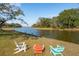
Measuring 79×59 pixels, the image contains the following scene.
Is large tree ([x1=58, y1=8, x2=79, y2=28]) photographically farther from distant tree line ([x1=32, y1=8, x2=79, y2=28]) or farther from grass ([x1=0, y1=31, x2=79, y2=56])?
grass ([x1=0, y1=31, x2=79, y2=56])

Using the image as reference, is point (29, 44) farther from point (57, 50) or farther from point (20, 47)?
point (57, 50)

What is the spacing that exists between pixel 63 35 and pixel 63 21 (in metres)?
0.16

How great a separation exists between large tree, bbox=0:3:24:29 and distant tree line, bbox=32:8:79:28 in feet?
0.73

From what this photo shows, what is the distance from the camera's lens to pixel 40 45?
2373 millimetres

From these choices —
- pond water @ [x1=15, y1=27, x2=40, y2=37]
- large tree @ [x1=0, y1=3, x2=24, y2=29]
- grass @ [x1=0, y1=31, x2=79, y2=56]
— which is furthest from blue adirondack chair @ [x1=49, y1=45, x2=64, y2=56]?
large tree @ [x1=0, y1=3, x2=24, y2=29]

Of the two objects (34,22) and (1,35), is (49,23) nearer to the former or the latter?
(34,22)

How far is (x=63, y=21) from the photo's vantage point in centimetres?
243

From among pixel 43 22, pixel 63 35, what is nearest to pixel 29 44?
pixel 43 22

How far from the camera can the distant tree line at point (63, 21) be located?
2.40m

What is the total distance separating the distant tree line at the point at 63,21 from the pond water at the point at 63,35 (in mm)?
68

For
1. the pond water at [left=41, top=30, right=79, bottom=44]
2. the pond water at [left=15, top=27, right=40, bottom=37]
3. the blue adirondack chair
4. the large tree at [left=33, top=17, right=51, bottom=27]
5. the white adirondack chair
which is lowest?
the blue adirondack chair

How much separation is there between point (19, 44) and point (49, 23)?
0.40 metres

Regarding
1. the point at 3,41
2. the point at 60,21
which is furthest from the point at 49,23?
the point at 3,41

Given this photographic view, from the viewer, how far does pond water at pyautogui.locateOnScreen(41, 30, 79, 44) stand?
240cm
